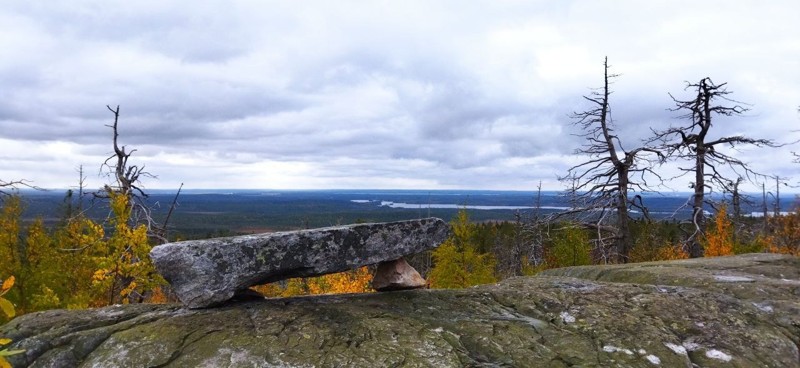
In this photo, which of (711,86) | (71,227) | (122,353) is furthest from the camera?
(71,227)

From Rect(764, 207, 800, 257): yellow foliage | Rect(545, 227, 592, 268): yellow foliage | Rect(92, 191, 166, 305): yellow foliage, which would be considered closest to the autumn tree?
Rect(545, 227, 592, 268): yellow foliage

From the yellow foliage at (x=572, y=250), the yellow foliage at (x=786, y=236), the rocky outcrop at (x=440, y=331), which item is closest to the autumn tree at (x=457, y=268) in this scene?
the yellow foliage at (x=572, y=250)

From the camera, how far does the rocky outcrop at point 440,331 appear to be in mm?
7219

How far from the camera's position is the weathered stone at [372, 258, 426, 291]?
9.78m

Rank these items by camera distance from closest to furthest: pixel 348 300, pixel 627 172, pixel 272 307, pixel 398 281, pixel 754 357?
pixel 754 357, pixel 272 307, pixel 348 300, pixel 398 281, pixel 627 172

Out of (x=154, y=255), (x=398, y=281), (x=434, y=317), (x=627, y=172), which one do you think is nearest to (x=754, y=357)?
(x=434, y=317)

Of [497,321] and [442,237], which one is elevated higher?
[442,237]

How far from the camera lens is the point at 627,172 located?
2141 centimetres

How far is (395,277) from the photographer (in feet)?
32.0

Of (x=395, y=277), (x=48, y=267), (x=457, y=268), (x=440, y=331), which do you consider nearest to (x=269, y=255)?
(x=395, y=277)

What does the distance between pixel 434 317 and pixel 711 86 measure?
17.1 meters

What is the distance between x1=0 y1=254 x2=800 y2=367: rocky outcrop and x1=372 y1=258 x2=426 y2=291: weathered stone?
224 mm

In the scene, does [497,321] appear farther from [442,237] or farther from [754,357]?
[754,357]

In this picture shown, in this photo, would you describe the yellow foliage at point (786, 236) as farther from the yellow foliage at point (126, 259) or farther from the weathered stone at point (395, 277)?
the yellow foliage at point (126, 259)
